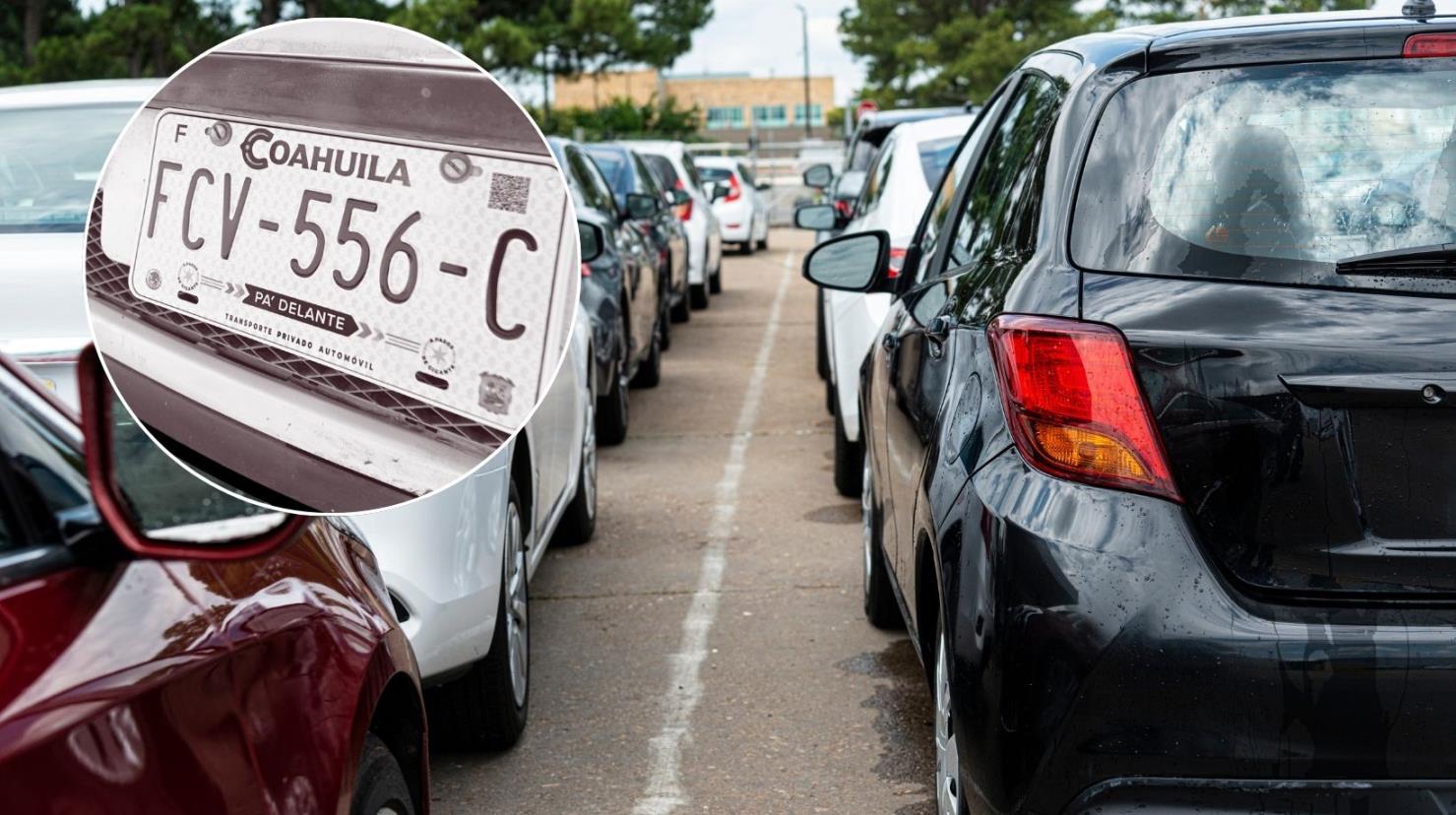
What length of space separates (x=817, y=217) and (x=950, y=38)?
4308cm

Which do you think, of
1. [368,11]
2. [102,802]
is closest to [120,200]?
[102,802]

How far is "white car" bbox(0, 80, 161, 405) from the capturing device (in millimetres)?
3316

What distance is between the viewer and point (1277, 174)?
3.05 m

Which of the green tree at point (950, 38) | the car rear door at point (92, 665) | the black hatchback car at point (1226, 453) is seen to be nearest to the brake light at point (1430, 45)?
the black hatchback car at point (1226, 453)

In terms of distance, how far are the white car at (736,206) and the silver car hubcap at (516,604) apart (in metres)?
21.3

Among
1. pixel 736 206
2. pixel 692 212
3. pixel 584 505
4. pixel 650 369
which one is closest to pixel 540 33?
pixel 736 206

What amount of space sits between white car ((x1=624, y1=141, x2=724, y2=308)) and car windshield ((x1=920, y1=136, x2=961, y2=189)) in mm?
9058

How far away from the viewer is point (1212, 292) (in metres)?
2.92

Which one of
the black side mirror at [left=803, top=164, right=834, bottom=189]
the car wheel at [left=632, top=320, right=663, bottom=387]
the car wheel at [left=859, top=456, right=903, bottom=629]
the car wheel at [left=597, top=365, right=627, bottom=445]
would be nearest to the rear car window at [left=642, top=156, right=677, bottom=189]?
the black side mirror at [left=803, top=164, right=834, bottom=189]

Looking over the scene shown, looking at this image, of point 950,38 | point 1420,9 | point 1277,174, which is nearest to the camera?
point 1277,174

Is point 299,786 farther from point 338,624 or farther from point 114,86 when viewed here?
point 114,86

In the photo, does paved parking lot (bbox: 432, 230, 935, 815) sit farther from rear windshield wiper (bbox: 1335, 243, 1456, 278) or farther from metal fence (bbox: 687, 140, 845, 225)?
metal fence (bbox: 687, 140, 845, 225)

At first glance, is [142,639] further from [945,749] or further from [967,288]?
[967,288]

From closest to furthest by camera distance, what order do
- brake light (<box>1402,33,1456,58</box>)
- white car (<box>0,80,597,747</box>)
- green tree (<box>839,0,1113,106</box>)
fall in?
brake light (<box>1402,33,1456,58</box>) < white car (<box>0,80,597,747</box>) < green tree (<box>839,0,1113,106</box>)
